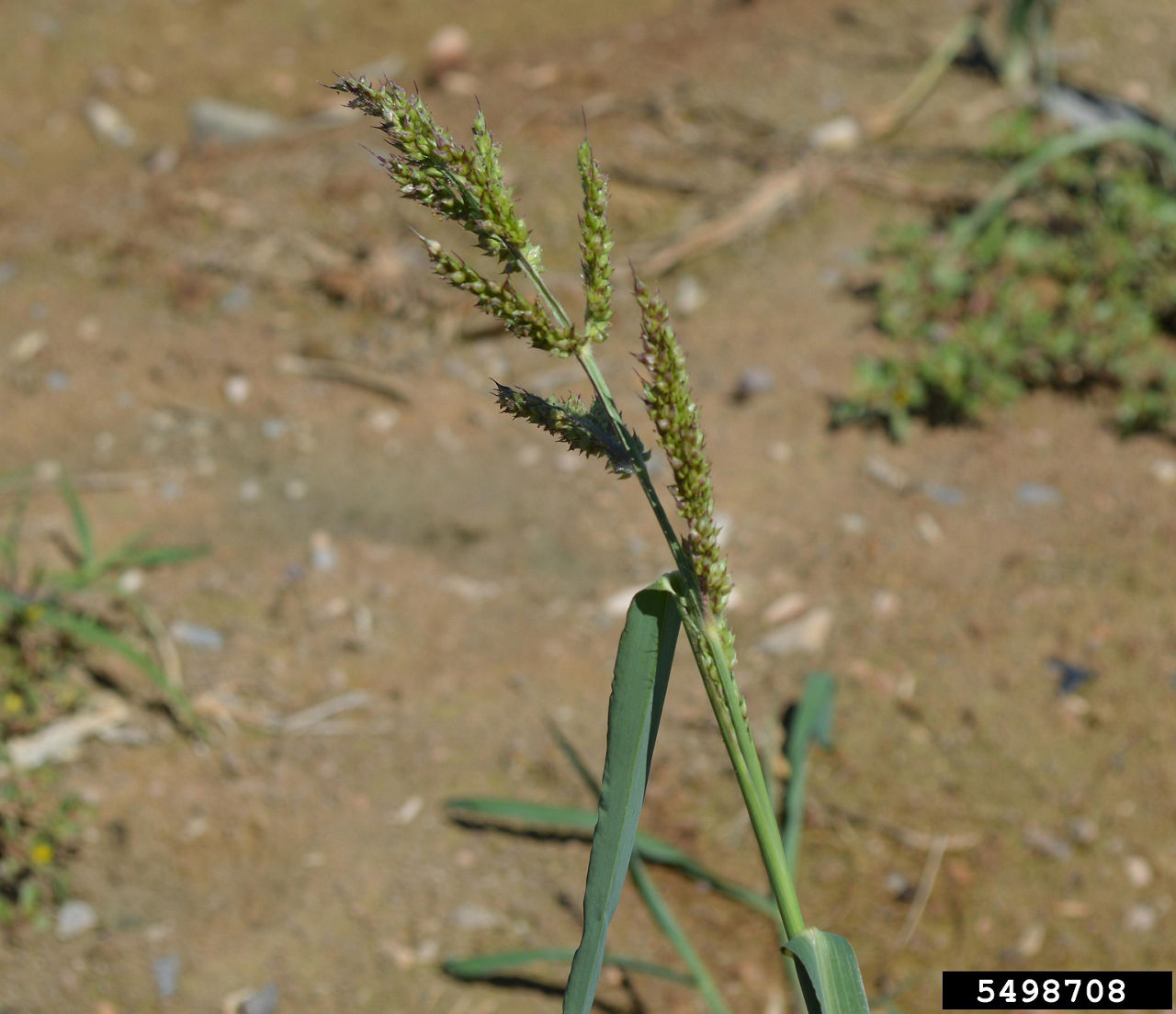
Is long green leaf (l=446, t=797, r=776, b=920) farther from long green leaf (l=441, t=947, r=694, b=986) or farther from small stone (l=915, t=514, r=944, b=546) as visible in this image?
small stone (l=915, t=514, r=944, b=546)

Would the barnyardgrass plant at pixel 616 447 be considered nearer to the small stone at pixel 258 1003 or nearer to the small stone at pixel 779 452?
the small stone at pixel 258 1003

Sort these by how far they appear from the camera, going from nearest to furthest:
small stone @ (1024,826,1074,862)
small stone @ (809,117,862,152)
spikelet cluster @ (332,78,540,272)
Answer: spikelet cluster @ (332,78,540,272)
small stone @ (1024,826,1074,862)
small stone @ (809,117,862,152)

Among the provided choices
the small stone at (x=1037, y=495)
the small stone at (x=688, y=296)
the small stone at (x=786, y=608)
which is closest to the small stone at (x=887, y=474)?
the small stone at (x=1037, y=495)

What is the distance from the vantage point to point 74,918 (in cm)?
179

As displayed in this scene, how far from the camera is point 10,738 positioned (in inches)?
79.1

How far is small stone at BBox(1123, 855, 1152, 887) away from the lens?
1.86 meters

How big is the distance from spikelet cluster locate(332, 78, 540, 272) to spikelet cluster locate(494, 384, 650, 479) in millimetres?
108

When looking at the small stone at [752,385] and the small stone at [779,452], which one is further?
the small stone at [752,385]

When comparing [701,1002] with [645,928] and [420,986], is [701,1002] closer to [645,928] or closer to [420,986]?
[645,928]

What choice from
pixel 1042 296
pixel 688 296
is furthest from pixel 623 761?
pixel 1042 296

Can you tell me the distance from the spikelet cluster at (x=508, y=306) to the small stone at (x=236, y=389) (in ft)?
7.49

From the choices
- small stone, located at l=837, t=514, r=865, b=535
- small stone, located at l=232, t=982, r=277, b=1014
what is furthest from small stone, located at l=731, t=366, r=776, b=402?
small stone, located at l=232, t=982, r=277, b=1014

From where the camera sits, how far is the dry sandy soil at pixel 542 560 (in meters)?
1.83

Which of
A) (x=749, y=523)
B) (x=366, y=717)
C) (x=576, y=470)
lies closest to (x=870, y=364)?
(x=749, y=523)
